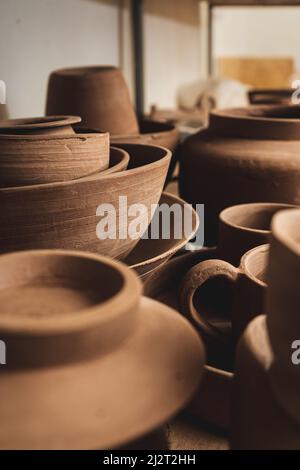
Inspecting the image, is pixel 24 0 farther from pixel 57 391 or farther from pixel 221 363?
pixel 57 391

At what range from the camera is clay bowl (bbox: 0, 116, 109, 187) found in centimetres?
63

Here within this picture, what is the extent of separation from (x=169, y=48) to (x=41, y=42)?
1809 mm

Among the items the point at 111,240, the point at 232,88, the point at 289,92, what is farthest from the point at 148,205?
the point at 232,88

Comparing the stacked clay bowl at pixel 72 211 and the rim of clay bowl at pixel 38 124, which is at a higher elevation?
the rim of clay bowl at pixel 38 124

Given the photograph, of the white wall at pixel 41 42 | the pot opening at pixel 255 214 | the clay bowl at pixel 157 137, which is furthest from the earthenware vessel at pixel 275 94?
the pot opening at pixel 255 214

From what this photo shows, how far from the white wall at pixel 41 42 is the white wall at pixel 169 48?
0.75 meters

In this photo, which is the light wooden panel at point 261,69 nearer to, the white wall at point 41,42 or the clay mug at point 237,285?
the white wall at point 41,42

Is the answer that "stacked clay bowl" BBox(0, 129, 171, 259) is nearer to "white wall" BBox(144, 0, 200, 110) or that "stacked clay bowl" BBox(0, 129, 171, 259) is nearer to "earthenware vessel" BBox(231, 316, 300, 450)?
"earthenware vessel" BBox(231, 316, 300, 450)

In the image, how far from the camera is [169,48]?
3.28 metres

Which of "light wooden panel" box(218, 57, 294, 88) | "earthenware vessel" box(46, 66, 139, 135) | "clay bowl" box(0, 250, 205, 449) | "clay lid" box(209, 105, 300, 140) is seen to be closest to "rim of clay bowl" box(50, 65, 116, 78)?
"earthenware vessel" box(46, 66, 139, 135)

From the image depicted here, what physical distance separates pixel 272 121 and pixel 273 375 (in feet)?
1.90

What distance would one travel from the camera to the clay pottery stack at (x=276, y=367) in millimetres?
390

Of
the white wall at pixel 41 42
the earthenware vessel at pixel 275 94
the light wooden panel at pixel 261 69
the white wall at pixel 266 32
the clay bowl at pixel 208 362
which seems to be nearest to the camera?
the clay bowl at pixel 208 362

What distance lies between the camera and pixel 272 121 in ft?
2.98
